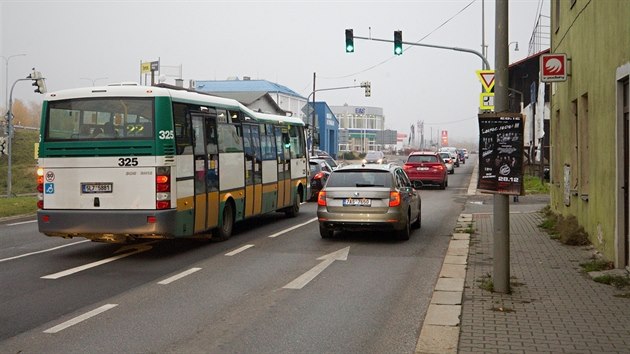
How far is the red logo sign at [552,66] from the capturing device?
12578mm

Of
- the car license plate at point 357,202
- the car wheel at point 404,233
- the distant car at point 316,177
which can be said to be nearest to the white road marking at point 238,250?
the car license plate at point 357,202

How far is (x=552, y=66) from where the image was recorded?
41.4 ft

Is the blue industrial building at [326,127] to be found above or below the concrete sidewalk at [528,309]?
above

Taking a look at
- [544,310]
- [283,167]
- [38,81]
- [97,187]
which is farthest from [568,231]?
[38,81]

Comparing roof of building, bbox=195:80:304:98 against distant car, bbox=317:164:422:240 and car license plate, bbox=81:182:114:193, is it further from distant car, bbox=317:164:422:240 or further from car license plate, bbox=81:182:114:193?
car license plate, bbox=81:182:114:193

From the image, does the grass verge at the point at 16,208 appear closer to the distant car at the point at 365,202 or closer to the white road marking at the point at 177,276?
the distant car at the point at 365,202

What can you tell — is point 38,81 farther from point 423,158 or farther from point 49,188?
point 49,188

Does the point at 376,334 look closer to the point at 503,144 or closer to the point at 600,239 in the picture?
the point at 503,144

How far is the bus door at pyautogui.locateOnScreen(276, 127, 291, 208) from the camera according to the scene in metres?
17.3

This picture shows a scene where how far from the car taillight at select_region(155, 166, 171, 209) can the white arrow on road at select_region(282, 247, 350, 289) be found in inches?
106

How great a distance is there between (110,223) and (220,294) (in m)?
3.40

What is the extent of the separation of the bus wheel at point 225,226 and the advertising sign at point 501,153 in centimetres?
666

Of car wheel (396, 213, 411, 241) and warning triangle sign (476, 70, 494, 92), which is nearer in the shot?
car wheel (396, 213, 411, 241)

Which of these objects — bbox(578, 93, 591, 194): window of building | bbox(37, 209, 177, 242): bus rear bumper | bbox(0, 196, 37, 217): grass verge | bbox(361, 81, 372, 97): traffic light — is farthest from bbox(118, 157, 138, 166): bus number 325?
bbox(361, 81, 372, 97): traffic light
